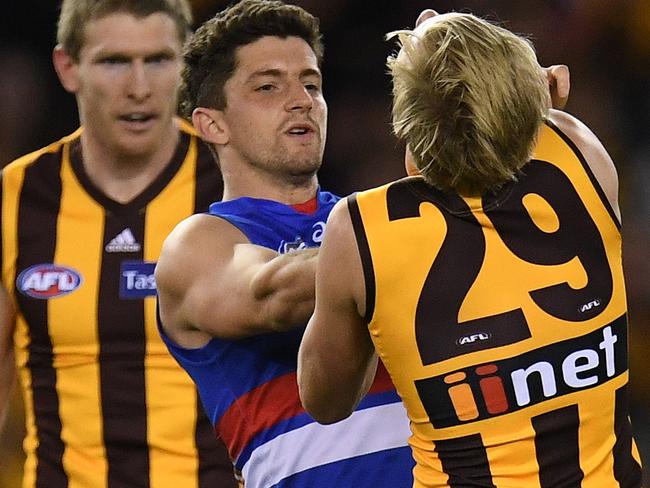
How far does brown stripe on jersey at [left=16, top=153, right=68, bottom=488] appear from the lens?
3.97 metres

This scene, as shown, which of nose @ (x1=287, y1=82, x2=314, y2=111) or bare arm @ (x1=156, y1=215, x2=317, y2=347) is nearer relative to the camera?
bare arm @ (x1=156, y1=215, x2=317, y2=347)

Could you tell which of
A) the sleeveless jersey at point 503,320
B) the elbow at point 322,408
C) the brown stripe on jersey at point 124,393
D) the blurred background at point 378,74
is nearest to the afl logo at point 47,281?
the brown stripe on jersey at point 124,393

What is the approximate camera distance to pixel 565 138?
258cm

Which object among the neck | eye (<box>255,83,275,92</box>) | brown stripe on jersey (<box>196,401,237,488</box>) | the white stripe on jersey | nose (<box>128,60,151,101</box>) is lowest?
brown stripe on jersey (<box>196,401,237,488</box>)

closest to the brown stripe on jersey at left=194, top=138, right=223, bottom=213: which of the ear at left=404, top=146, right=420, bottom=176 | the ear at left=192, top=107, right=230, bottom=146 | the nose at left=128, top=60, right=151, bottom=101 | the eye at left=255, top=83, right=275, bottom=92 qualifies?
the nose at left=128, top=60, right=151, bottom=101

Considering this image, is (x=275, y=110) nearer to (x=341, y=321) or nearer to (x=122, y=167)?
(x=122, y=167)

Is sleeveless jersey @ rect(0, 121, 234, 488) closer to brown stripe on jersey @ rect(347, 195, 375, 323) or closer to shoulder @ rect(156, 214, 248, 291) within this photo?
shoulder @ rect(156, 214, 248, 291)

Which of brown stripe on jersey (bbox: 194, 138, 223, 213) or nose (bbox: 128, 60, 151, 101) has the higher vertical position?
nose (bbox: 128, 60, 151, 101)

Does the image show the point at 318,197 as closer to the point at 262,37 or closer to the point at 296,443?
the point at 262,37

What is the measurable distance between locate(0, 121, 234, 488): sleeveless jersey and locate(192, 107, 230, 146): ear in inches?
22.5

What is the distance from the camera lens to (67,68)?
424 cm

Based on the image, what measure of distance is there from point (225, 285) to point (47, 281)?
1.15m

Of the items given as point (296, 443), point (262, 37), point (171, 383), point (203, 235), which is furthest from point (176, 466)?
point (262, 37)

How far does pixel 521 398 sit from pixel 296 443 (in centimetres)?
96
